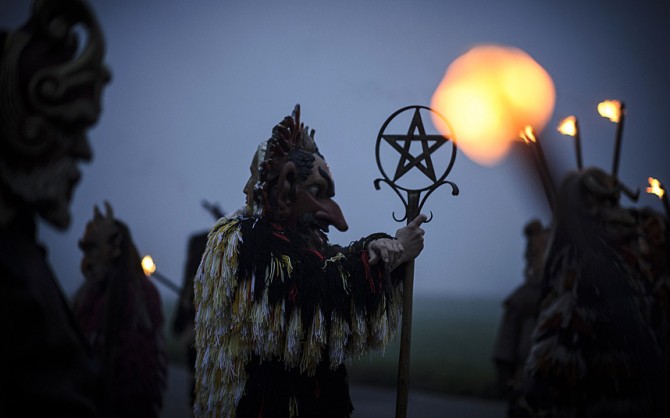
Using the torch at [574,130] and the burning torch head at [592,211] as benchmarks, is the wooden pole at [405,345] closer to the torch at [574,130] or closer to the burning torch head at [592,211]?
the burning torch head at [592,211]

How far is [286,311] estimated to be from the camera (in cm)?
340

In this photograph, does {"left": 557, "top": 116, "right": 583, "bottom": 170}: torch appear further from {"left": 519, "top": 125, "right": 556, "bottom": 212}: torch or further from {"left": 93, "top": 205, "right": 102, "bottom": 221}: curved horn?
{"left": 93, "top": 205, "right": 102, "bottom": 221}: curved horn

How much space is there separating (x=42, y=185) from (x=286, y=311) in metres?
1.74

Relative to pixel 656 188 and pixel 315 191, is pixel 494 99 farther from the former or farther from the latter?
pixel 315 191

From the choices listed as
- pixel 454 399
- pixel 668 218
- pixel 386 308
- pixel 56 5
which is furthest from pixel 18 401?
pixel 454 399

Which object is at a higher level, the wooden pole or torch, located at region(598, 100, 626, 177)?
torch, located at region(598, 100, 626, 177)

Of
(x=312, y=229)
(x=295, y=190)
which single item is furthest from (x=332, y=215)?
(x=295, y=190)

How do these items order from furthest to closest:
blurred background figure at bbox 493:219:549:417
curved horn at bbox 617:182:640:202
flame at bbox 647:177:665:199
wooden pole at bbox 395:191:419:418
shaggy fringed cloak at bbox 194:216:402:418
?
blurred background figure at bbox 493:219:549:417 → flame at bbox 647:177:665:199 → curved horn at bbox 617:182:640:202 → wooden pole at bbox 395:191:419:418 → shaggy fringed cloak at bbox 194:216:402:418

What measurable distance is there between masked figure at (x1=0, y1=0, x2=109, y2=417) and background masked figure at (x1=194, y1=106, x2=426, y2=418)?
1527 millimetres

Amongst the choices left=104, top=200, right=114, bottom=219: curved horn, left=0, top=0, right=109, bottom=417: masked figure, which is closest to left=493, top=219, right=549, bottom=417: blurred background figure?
left=104, top=200, right=114, bottom=219: curved horn

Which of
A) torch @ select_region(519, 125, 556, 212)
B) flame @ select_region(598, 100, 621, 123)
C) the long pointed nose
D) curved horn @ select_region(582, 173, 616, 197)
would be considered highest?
flame @ select_region(598, 100, 621, 123)

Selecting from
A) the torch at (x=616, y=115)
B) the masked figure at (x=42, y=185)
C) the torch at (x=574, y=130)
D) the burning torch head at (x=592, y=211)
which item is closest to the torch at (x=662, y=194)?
the torch at (x=616, y=115)

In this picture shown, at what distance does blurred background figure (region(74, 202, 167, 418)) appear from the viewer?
204 inches

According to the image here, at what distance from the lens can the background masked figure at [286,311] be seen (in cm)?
340
